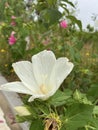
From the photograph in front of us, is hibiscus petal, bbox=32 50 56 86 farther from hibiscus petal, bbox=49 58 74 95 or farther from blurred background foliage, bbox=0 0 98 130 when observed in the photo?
blurred background foliage, bbox=0 0 98 130

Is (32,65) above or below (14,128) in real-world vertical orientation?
above

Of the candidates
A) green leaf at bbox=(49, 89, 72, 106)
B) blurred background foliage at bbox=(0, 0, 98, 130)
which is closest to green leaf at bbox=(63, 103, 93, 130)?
green leaf at bbox=(49, 89, 72, 106)

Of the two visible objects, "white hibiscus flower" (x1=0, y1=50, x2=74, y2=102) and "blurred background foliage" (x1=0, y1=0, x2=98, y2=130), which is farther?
"blurred background foliage" (x1=0, y1=0, x2=98, y2=130)

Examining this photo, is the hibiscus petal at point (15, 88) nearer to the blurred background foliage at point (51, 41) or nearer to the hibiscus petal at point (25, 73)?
the hibiscus petal at point (25, 73)

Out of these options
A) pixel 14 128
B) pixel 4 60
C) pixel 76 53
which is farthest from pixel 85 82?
pixel 4 60

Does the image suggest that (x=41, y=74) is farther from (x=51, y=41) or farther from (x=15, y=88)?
(x=51, y=41)

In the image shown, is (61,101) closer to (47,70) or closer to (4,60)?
(47,70)
